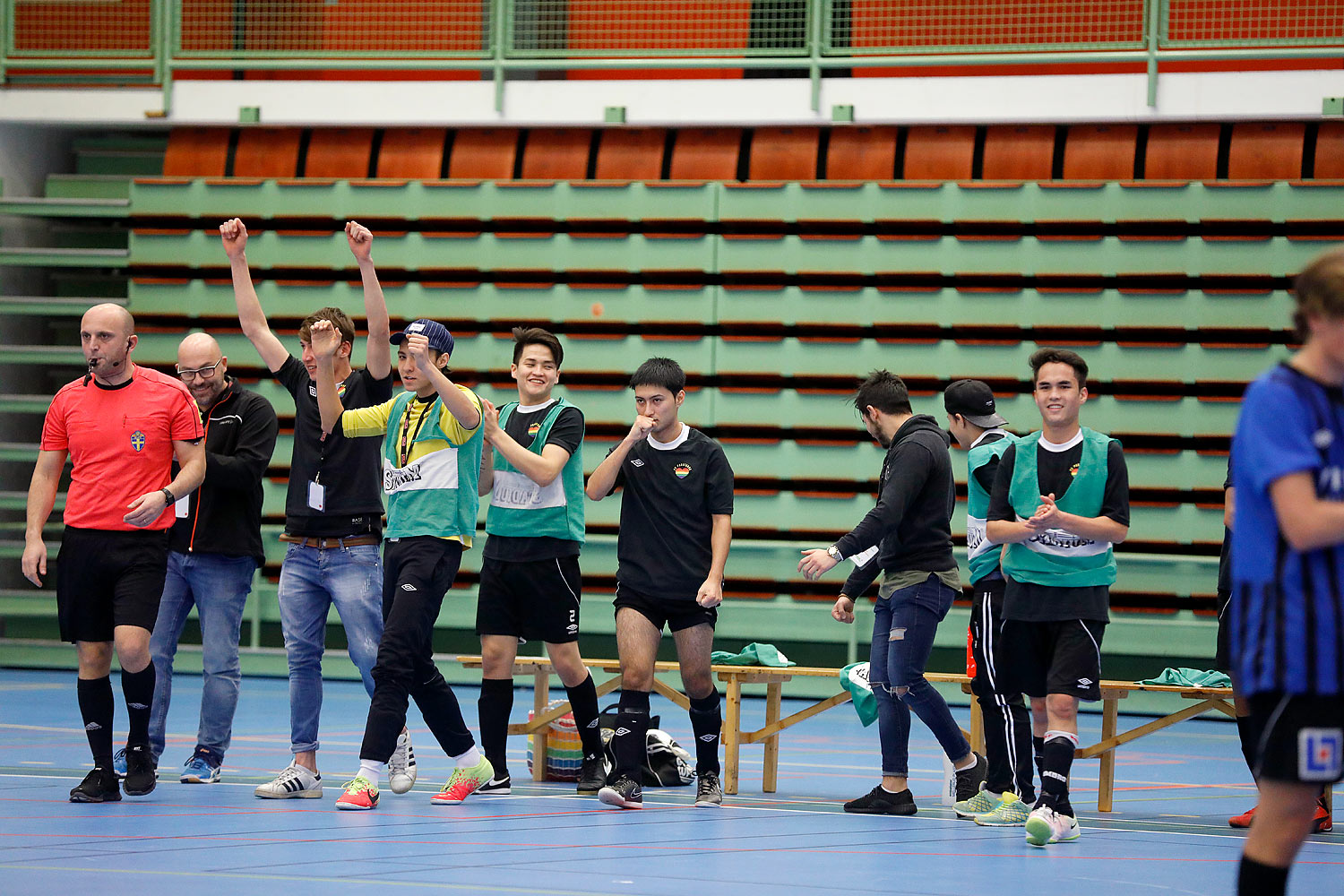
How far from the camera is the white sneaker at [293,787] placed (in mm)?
5922

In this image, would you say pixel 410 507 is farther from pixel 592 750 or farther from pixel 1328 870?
pixel 1328 870

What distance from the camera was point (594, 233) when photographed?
1216 centimetres

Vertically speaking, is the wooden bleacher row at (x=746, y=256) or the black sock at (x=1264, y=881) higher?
the wooden bleacher row at (x=746, y=256)

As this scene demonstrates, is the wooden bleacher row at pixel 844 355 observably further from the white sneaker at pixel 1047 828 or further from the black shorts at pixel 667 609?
the white sneaker at pixel 1047 828

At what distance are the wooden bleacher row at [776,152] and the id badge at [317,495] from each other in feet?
21.8

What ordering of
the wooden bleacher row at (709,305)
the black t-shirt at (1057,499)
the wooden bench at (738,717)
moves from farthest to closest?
1. the wooden bleacher row at (709,305)
2. the wooden bench at (738,717)
3. the black t-shirt at (1057,499)

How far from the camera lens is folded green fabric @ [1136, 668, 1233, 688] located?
6824mm

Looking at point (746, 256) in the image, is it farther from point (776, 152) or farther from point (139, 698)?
point (139, 698)

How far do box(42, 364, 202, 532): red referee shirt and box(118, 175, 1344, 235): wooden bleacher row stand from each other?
6632 mm

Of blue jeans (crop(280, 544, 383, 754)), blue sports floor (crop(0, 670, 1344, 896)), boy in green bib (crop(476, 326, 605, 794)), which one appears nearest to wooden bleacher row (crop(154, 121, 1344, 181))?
blue sports floor (crop(0, 670, 1344, 896))

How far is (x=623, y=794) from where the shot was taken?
593 cm

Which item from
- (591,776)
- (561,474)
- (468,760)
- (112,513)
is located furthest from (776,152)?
(112,513)

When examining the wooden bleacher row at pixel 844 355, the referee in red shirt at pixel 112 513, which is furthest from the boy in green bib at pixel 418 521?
the wooden bleacher row at pixel 844 355

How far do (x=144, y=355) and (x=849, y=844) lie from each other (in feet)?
30.5
